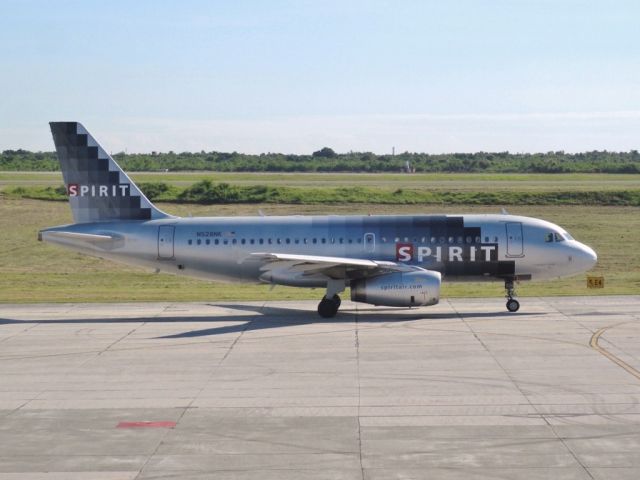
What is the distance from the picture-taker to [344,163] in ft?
490

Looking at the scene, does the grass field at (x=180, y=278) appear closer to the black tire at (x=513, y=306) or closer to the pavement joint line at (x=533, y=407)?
the black tire at (x=513, y=306)

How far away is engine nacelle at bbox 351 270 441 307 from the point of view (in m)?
33.7

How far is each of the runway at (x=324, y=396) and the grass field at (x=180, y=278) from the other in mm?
7696

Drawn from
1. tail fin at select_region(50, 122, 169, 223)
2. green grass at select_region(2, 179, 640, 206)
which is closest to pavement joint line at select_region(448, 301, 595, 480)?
tail fin at select_region(50, 122, 169, 223)

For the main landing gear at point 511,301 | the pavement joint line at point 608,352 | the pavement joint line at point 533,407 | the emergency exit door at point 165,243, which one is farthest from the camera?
the emergency exit door at point 165,243

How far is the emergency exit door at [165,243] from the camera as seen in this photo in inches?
1441

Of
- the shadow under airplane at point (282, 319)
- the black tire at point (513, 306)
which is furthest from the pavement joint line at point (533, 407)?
the black tire at point (513, 306)

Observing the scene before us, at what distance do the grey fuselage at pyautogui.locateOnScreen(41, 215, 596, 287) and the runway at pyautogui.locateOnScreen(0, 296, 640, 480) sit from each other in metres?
1.82

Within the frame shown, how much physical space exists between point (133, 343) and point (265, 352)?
441cm

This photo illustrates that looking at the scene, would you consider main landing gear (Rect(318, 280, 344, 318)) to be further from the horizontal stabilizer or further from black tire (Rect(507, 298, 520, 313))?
the horizontal stabilizer

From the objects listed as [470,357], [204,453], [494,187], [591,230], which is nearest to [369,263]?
[470,357]

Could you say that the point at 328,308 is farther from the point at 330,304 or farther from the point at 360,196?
the point at 360,196

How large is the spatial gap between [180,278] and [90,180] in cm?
1528

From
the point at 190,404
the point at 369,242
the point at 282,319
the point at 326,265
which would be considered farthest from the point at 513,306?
the point at 190,404
